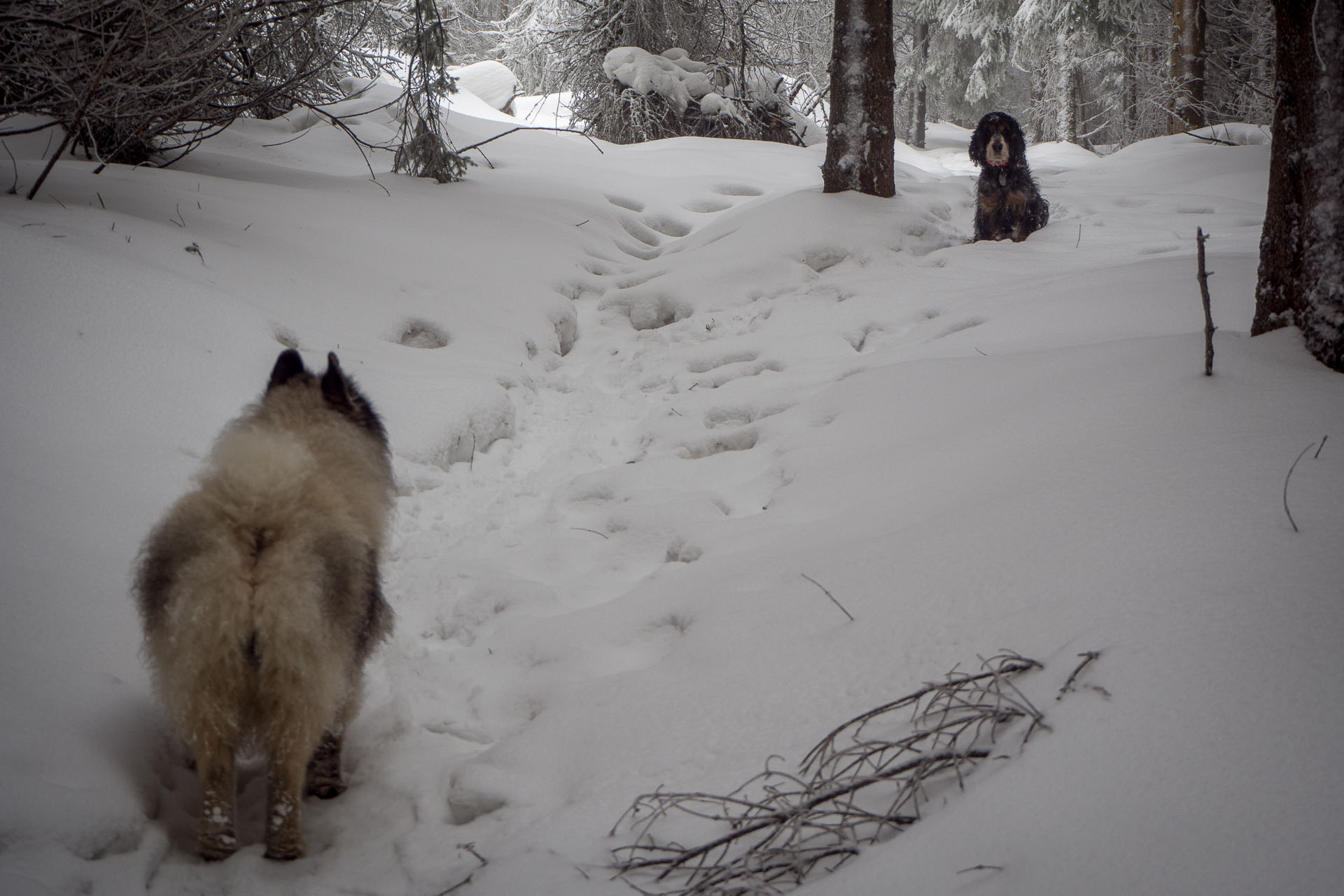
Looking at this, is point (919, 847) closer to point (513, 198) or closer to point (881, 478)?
point (881, 478)

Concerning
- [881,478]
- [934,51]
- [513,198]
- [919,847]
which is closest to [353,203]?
[513,198]

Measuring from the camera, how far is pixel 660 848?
1.72 metres

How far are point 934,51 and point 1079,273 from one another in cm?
1826

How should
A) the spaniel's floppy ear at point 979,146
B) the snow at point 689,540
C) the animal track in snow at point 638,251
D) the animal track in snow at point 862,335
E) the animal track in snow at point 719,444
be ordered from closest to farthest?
1. the snow at point 689,540
2. the animal track in snow at point 719,444
3. the animal track in snow at point 862,335
4. the spaniel's floppy ear at point 979,146
5. the animal track in snow at point 638,251

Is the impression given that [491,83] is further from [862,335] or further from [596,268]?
[862,335]

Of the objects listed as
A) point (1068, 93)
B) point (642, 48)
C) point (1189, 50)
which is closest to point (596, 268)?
point (642, 48)

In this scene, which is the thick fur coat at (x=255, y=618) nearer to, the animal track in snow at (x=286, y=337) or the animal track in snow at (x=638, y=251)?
the animal track in snow at (x=286, y=337)

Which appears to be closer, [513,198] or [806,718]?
[806,718]

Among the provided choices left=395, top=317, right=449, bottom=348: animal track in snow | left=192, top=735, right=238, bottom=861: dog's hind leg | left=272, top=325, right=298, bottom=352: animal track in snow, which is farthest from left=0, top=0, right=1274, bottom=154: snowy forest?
left=192, top=735, right=238, bottom=861: dog's hind leg

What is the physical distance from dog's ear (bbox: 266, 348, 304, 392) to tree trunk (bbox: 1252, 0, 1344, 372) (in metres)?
3.77

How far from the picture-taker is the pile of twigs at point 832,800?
164cm

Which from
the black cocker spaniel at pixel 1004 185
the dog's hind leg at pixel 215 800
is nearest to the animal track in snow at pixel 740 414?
the dog's hind leg at pixel 215 800

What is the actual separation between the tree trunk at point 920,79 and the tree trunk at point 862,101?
1525 cm

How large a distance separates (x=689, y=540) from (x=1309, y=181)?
9.43ft
